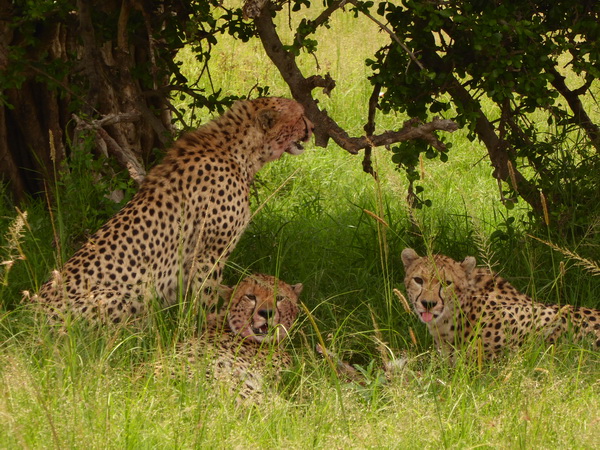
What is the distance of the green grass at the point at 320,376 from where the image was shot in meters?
2.86

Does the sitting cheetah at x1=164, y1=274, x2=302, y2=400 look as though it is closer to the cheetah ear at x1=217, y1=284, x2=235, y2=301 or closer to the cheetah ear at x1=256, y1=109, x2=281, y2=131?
the cheetah ear at x1=217, y1=284, x2=235, y2=301

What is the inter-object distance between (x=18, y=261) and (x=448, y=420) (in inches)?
106

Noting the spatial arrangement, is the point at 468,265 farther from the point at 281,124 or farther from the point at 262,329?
the point at 281,124

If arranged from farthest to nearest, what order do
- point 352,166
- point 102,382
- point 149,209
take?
point 352,166 → point 149,209 → point 102,382

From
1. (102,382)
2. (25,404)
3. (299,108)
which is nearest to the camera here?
(25,404)

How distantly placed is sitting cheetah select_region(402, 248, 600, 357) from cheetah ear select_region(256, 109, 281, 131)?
947mm

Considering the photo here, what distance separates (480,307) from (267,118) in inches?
52.5

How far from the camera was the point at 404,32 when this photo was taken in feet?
16.6

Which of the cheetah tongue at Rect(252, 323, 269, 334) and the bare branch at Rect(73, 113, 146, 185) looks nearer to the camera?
the cheetah tongue at Rect(252, 323, 269, 334)

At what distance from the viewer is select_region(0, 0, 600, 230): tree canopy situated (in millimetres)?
4656

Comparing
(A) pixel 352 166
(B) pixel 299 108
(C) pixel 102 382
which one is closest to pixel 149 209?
(B) pixel 299 108

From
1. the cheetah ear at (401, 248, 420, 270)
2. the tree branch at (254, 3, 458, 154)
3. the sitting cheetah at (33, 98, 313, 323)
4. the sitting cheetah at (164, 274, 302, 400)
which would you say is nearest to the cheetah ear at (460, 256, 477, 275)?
the cheetah ear at (401, 248, 420, 270)

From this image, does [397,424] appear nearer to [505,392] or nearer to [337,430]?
[337,430]

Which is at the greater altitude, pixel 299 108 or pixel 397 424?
pixel 299 108
